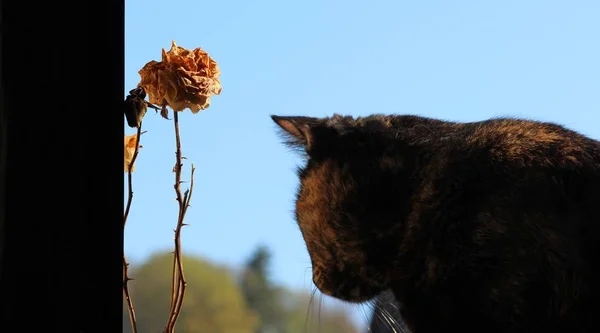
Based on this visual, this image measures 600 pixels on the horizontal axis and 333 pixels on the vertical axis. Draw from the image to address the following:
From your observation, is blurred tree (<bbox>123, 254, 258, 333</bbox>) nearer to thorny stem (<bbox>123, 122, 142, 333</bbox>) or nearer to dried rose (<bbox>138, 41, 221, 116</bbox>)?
thorny stem (<bbox>123, 122, 142, 333</bbox>)

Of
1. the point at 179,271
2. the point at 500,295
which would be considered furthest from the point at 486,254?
the point at 179,271

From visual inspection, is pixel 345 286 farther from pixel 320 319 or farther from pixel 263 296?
pixel 263 296

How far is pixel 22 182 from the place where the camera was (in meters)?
0.72

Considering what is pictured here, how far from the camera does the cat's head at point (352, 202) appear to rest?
2.61 feet

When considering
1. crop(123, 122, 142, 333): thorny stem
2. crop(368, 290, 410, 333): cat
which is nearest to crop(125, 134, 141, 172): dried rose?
crop(123, 122, 142, 333): thorny stem

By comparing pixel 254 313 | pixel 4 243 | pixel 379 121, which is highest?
pixel 379 121

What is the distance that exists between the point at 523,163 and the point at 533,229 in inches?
3.2

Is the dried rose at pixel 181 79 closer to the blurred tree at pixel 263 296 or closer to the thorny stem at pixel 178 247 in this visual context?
the thorny stem at pixel 178 247

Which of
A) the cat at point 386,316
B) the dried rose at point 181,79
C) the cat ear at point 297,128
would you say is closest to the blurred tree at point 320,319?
the cat at point 386,316

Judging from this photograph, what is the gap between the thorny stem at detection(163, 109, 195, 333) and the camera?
77 centimetres

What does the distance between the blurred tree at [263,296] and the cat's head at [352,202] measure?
0.45ft

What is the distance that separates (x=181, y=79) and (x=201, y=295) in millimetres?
365

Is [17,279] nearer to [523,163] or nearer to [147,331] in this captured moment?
[147,331]

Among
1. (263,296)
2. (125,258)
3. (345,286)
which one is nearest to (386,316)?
(345,286)
